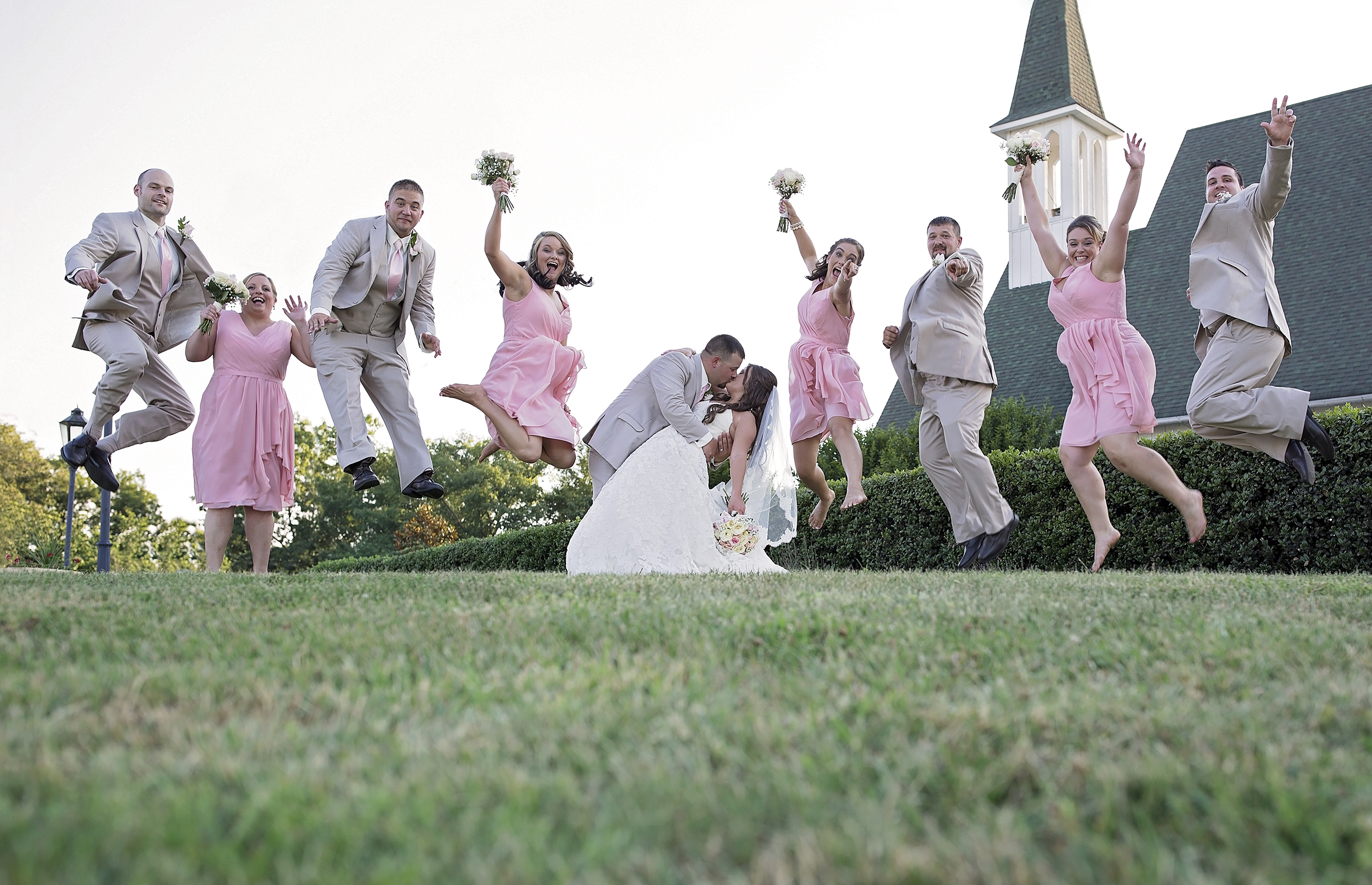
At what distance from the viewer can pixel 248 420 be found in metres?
8.38

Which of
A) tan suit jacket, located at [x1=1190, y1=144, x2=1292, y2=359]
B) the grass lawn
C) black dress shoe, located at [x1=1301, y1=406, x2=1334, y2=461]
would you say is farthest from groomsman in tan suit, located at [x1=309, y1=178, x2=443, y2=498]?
black dress shoe, located at [x1=1301, y1=406, x2=1334, y2=461]

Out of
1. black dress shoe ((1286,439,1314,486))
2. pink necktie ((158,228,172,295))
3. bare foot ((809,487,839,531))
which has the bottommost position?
bare foot ((809,487,839,531))

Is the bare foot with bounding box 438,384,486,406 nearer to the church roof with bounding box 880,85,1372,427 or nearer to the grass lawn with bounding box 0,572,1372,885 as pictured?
the grass lawn with bounding box 0,572,1372,885

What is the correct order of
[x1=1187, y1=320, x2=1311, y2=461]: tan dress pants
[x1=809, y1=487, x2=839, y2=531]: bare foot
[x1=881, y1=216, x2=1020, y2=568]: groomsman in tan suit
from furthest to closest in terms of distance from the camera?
[x1=809, y1=487, x2=839, y2=531]: bare foot
[x1=881, y1=216, x2=1020, y2=568]: groomsman in tan suit
[x1=1187, y1=320, x2=1311, y2=461]: tan dress pants

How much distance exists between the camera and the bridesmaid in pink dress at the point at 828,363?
875 centimetres

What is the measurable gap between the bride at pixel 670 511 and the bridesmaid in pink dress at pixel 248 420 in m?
2.52

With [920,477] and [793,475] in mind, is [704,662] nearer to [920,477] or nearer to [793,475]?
[793,475]

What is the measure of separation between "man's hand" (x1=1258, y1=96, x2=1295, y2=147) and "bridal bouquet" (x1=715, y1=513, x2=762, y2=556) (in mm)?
4435

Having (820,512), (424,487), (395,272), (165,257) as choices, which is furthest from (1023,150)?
(165,257)

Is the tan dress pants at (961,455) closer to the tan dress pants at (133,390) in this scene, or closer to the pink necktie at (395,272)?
the pink necktie at (395,272)

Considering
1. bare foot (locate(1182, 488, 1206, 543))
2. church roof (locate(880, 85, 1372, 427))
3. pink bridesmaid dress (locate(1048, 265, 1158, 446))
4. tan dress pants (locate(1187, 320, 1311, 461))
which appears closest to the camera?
tan dress pants (locate(1187, 320, 1311, 461))

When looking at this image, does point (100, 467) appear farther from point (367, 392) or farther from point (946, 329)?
point (946, 329)

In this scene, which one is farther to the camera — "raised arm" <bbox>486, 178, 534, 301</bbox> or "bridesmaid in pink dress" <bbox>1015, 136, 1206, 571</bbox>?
"raised arm" <bbox>486, 178, 534, 301</bbox>

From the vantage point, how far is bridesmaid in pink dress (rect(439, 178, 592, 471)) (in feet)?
26.3
